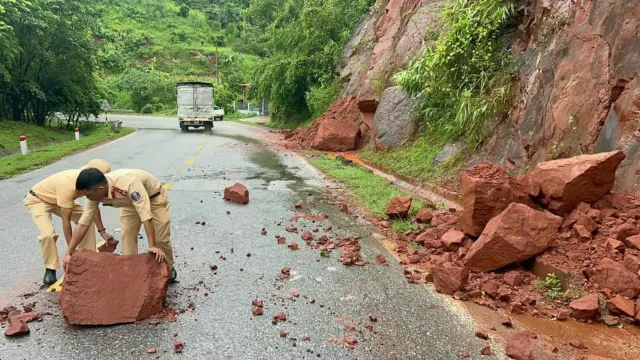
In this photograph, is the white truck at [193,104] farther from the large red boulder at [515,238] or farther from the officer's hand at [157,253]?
the large red boulder at [515,238]

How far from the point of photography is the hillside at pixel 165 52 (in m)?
62.1

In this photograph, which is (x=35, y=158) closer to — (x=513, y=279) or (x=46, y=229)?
(x=46, y=229)

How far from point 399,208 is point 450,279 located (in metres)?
2.71

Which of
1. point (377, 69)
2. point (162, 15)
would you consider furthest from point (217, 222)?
point (162, 15)

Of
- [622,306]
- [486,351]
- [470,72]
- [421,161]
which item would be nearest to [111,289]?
[486,351]

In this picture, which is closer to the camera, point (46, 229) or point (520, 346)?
point (520, 346)

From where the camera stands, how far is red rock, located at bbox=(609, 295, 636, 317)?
3.96 meters

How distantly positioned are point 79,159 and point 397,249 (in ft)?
41.7

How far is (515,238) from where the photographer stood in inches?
190

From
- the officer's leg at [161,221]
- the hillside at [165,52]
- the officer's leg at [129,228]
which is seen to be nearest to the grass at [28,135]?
the officer's leg at [129,228]

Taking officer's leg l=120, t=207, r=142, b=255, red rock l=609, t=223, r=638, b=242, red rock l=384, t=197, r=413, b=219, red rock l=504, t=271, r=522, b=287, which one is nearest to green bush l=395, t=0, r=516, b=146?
red rock l=384, t=197, r=413, b=219

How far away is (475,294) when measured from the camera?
4500mm

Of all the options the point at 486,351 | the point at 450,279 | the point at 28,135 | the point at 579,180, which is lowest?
the point at 28,135

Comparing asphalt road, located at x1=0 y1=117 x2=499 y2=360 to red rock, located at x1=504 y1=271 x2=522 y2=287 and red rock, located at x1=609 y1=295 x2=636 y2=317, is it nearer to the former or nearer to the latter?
red rock, located at x1=504 y1=271 x2=522 y2=287
